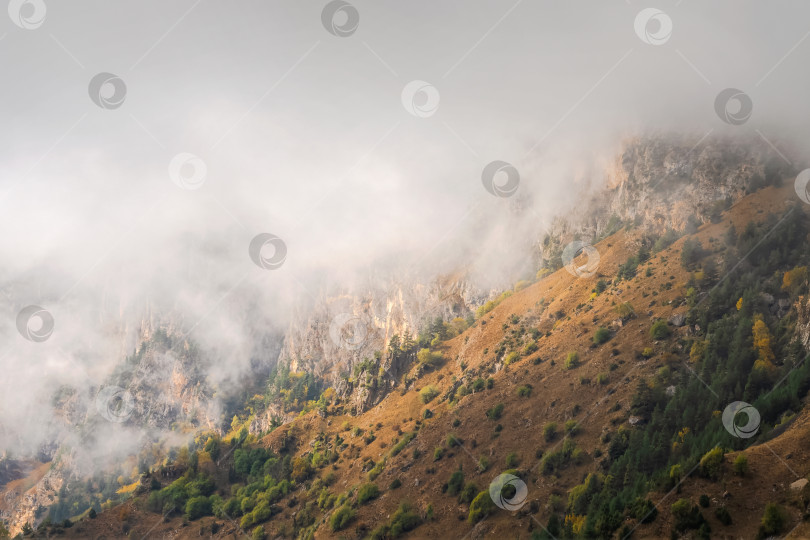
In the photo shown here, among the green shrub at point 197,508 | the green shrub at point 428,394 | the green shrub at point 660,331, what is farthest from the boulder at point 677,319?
the green shrub at point 197,508

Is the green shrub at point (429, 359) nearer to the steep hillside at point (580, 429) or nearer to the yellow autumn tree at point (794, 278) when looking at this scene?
the steep hillside at point (580, 429)

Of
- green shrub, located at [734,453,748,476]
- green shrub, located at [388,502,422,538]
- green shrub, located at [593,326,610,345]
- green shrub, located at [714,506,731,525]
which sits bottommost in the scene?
green shrub, located at [714,506,731,525]

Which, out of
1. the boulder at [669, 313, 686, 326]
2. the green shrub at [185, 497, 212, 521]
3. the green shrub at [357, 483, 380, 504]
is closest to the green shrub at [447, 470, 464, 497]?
the green shrub at [357, 483, 380, 504]

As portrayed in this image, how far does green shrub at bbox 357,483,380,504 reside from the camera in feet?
333

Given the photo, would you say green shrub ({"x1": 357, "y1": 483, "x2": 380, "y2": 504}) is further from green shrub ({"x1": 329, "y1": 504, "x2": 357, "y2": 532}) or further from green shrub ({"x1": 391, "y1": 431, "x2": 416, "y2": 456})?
green shrub ({"x1": 391, "y1": 431, "x2": 416, "y2": 456})

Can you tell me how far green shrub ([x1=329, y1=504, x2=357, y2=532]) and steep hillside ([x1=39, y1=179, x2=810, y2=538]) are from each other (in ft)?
1.85

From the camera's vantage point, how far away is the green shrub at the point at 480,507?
83188mm

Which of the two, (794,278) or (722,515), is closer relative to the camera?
(722,515)

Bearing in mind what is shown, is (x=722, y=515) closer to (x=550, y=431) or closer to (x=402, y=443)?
(x=550, y=431)

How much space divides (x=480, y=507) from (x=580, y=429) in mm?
21142

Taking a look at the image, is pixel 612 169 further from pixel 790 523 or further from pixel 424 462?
pixel 790 523

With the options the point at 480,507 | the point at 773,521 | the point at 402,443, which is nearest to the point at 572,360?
the point at 480,507

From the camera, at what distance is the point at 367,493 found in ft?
334

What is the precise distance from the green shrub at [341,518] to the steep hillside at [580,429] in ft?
1.85
